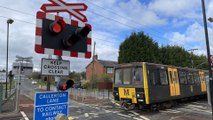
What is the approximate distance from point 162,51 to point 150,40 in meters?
4.15

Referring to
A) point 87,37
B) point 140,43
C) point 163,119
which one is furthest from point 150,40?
point 87,37

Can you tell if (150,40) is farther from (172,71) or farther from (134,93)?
(134,93)

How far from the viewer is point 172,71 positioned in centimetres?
1591

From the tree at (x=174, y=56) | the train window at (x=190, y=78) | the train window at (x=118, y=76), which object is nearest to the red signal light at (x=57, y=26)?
the train window at (x=118, y=76)

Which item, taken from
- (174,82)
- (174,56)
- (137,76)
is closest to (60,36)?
(137,76)

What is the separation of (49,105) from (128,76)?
427 inches

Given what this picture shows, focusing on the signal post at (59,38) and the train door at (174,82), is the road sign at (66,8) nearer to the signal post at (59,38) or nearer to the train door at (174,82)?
the signal post at (59,38)

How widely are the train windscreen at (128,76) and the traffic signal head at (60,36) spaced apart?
9.63m

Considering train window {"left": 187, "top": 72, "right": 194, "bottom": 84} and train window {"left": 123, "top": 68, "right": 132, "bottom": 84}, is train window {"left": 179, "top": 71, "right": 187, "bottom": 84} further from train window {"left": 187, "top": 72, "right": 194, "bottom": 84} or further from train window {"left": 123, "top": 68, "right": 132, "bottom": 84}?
train window {"left": 123, "top": 68, "right": 132, "bottom": 84}

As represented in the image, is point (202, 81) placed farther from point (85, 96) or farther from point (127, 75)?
point (85, 96)

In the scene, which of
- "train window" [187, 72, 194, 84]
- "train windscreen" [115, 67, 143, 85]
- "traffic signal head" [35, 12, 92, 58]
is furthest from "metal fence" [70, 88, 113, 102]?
"traffic signal head" [35, 12, 92, 58]

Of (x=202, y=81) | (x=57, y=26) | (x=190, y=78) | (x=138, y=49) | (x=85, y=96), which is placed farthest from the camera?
(x=138, y=49)

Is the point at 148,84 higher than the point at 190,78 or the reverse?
the reverse

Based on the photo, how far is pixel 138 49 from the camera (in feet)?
101
